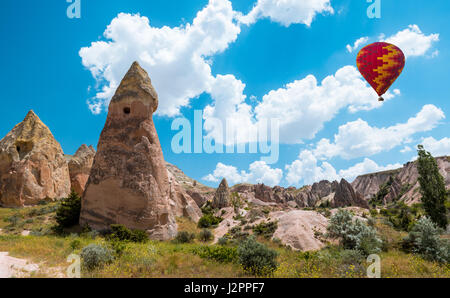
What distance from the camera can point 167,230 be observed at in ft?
52.5

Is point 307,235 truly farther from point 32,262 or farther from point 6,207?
point 6,207

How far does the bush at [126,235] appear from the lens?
13.0m

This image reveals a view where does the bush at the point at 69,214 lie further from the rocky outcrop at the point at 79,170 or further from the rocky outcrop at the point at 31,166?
the rocky outcrop at the point at 79,170

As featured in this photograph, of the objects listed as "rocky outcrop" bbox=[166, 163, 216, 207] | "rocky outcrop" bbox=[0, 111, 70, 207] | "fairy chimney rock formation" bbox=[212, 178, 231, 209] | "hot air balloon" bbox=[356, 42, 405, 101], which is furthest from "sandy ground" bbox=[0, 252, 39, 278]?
"fairy chimney rock formation" bbox=[212, 178, 231, 209]

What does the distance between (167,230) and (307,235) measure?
9802 millimetres

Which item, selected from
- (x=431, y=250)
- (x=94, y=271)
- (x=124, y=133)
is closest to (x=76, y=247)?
(x=94, y=271)

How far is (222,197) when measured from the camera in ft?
134

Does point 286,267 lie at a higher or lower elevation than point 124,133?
lower

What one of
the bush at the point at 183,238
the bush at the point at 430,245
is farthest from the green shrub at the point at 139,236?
the bush at the point at 430,245

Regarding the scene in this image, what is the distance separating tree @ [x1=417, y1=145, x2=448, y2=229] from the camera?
65.5 ft

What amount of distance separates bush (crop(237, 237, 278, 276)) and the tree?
65.6 ft

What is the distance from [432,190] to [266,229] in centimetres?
1541

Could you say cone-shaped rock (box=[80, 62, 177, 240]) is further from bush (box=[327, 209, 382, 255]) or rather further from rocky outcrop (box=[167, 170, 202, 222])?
bush (box=[327, 209, 382, 255])

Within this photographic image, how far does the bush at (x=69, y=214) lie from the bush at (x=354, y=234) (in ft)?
57.5
